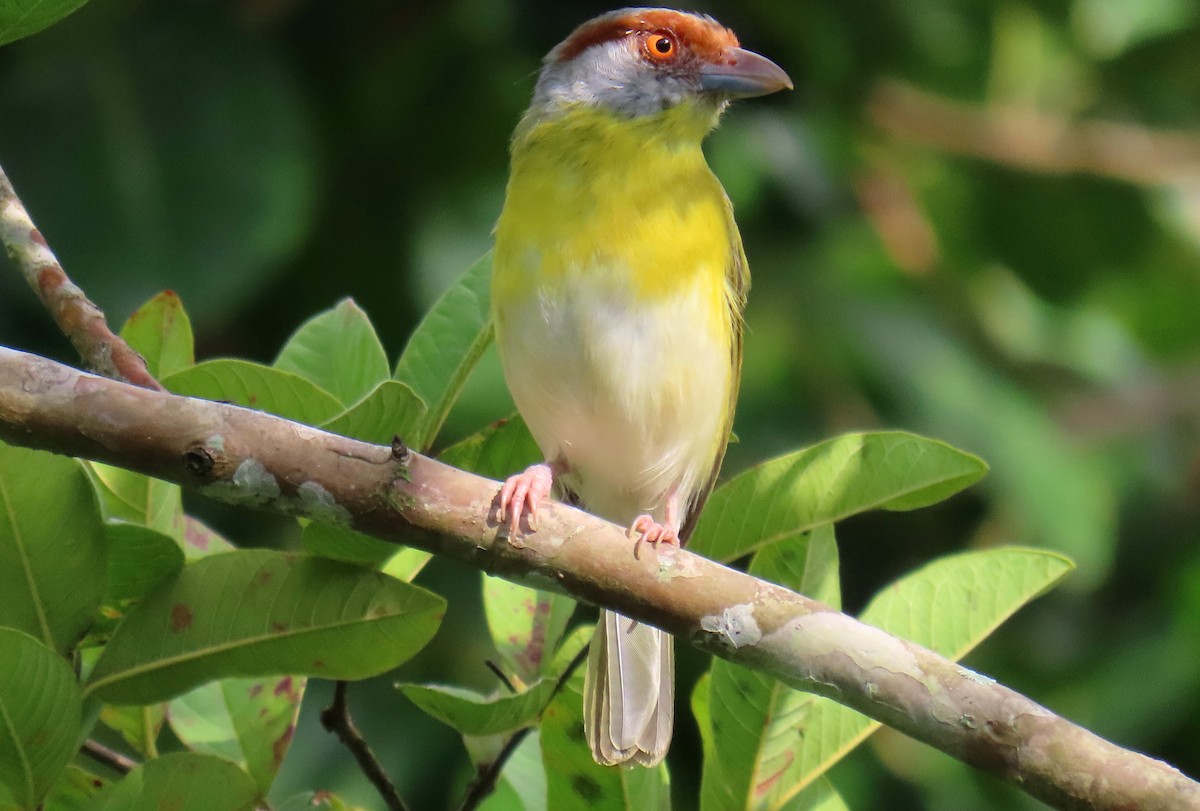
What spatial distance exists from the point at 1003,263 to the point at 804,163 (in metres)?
0.88

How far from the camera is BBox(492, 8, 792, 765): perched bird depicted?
8.45 feet

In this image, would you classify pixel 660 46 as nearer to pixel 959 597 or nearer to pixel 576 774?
pixel 959 597

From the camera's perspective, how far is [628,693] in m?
2.30

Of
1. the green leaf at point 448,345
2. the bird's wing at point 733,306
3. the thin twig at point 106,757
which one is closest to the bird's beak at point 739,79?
the bird's wing at point 733,306

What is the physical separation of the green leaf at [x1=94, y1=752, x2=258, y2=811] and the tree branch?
0.99 feet

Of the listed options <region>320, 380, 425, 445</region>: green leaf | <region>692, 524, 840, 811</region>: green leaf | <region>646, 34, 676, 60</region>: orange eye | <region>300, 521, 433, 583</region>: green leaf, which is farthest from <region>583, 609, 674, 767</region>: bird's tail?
<region>646, 34, 676, 60</region>: orange eye

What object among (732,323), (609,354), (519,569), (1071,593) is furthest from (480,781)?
(1071,593)

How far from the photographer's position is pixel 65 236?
3953 millimetres

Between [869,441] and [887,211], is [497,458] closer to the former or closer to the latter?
[869,441]

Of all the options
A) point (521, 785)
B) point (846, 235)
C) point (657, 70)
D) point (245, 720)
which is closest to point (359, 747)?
point (245, 720)

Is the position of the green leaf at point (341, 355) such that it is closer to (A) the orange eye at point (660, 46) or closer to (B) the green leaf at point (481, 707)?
(B) the green leaf at point (481, 707)

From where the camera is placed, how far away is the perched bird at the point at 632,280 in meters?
2.58

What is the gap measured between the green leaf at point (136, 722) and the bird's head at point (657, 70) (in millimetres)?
1456

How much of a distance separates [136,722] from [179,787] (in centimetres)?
38
